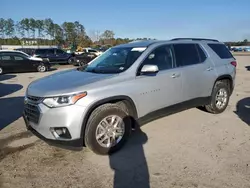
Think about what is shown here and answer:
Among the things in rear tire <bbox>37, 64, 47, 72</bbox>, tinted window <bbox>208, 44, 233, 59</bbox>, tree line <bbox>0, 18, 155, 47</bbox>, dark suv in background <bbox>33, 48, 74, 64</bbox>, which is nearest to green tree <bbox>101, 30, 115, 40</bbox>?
tree line <bbox>0, 18, 155, 47</bbox>

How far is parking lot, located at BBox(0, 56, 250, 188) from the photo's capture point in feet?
10.5

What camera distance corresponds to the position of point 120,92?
3.89 meters

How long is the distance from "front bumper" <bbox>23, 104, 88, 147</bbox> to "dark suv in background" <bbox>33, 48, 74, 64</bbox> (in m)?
20.9

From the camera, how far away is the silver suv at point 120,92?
3531 mm

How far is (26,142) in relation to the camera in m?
4.50

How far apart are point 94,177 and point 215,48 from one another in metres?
4.17

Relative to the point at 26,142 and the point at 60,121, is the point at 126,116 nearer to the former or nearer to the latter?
the point at 60,121

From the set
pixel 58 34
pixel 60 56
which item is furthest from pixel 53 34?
pixel 60 56

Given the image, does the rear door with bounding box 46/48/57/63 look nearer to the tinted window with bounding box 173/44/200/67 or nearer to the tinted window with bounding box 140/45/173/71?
the tinted window with bounding box 173/44/200/67

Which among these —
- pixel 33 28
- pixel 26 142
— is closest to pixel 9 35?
pixel 33 28

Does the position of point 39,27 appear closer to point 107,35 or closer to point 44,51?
point 107,35

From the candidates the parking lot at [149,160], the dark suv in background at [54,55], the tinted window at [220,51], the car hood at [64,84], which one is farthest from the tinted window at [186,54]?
the dark suv in background at [54,55]

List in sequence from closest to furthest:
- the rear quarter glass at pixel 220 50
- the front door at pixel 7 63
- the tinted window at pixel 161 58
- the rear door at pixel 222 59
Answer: the tinted window at pixel 161 58 → the rear door at pixel 222 59 → the rear quarter glass at pixel 220 50 → the front door at pixel 7 63

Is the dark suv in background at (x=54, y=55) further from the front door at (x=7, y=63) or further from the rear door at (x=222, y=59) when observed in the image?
the rear door at (x=222, y=59)
